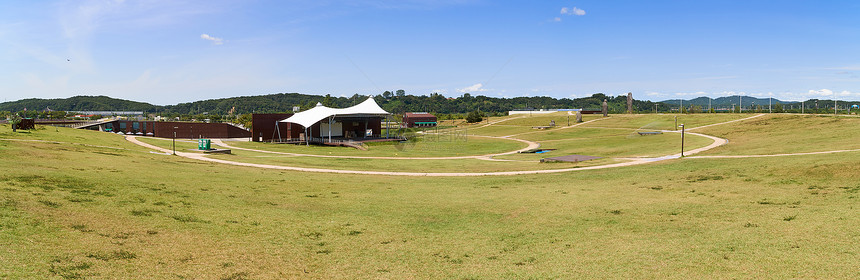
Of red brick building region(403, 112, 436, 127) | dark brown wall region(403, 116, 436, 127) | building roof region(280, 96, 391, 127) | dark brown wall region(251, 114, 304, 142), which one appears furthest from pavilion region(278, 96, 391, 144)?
red brick building region(403, 112, 436, 127)

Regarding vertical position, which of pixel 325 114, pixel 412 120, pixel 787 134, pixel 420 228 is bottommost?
pixel 420 228

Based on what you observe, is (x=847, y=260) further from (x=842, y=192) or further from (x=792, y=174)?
(x=792, y=174)

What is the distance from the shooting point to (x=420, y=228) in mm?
13914

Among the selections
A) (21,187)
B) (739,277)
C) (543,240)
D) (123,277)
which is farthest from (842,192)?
(21,187)

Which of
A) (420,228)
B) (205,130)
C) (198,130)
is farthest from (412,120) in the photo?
(420,228)

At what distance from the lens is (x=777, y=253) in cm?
1009

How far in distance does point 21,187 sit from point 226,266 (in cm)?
921

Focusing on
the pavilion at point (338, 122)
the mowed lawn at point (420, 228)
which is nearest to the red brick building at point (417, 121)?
the pavilion at point (338, 122)

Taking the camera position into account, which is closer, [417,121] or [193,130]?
[193,130]

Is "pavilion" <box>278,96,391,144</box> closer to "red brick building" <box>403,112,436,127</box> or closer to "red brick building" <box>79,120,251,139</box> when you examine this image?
"red brick building" <box>79,120,251,139</box>

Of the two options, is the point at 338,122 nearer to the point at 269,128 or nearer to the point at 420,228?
the point at 269,128

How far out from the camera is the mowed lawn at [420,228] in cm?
955

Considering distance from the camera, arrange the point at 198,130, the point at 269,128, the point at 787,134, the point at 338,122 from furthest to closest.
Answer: the point at 198,130, the point at 338,122, the point at 269,128, the point at 787,134

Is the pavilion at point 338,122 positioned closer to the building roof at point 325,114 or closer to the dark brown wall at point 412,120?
the building roof at point 325,114
